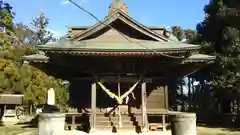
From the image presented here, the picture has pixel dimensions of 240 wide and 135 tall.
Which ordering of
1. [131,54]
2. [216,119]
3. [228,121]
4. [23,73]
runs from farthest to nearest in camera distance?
1. [23,73]
2. [216,119]
3. [228,121]
4. [131,54]

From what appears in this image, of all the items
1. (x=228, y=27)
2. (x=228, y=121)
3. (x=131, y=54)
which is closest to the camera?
(x=131, y=54)

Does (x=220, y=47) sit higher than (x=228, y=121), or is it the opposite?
(x=220, y=47)

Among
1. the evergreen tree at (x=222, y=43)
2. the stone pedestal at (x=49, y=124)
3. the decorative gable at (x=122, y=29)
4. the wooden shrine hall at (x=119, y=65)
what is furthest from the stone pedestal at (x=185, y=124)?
the evergreen tree at (x=222, y=43)

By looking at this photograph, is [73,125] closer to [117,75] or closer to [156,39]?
[117,75]

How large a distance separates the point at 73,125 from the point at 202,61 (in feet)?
27.6

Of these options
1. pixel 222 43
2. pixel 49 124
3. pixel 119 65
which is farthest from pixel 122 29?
pixel 222 43

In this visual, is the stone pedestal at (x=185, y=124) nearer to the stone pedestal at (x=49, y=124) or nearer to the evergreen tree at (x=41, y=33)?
the stone pedestal at (x=49, y=124)

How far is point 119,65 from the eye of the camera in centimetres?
1570

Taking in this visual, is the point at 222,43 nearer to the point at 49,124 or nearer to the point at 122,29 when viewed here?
the point at 122,29

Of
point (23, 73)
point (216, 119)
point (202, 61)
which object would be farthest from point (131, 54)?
point (23, 73)

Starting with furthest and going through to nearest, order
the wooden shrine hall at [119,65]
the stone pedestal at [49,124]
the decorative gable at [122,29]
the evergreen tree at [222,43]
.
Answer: the evergreen tree at [222,43], the decorative gable at [122,29], the wooden shrine hall at [119,65], the stone pedestal at [49,124]

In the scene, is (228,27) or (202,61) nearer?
(202,61)

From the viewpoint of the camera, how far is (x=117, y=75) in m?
15.7

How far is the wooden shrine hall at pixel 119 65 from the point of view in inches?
562
